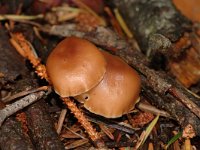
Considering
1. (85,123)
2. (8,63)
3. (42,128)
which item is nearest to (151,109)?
(85,123)

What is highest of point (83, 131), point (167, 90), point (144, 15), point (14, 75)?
point (144, 15)

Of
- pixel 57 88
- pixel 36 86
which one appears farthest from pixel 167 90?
pixel 36 86

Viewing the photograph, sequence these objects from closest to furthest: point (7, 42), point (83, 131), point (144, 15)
→ 1. point (83, 131)
2. point (7, 42)
3. point (144, 15)

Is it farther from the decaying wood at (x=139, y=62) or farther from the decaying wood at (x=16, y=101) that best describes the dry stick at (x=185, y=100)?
the decaying wood at (x=16, y=101)

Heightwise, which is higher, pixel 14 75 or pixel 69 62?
pixel 69 62

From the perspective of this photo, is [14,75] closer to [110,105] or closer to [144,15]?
[110,105]

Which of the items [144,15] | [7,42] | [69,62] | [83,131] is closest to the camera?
[69,62]

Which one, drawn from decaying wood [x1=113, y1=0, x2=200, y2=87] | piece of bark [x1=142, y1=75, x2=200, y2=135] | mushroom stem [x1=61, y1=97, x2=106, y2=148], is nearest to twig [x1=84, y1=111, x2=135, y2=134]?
mushroom stem [x1=61, y1=97, x2=106, y2=148]

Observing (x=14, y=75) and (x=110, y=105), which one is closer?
(x=110, y=105)

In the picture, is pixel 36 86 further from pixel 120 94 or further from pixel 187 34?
pixel 187 34

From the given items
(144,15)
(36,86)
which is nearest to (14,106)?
(36,86)
